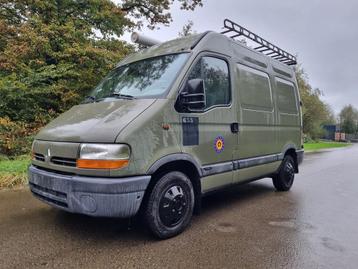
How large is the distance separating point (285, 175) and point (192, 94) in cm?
358

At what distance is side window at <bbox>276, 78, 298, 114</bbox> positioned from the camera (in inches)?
232

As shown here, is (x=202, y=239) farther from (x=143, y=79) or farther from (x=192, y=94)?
(x=143, y=79)

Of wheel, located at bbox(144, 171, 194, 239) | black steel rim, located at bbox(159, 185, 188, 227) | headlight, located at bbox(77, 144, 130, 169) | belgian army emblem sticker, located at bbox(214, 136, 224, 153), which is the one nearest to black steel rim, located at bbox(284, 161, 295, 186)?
belgian army emblem sticker, located at bbox(214, 136, 224, 153)

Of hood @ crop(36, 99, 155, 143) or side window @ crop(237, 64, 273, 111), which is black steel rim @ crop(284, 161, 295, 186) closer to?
side window @ crop(237, 64, 273, 111)

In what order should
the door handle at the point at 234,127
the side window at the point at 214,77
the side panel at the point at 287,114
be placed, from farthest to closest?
the side panel at the point at 287,114
the door handle at the point at 234,127
the side window at the point at 214,77

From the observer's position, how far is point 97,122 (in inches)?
128

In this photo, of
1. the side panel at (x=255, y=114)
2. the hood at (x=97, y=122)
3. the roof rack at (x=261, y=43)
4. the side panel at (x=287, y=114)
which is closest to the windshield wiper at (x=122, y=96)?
the hood at (x=97, y=122)

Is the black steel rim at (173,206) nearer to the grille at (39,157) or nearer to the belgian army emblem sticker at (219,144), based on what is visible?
the belgian army emblem sticker at (219,144)

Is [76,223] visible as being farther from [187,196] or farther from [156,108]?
[156,108]

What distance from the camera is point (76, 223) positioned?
3.94 m

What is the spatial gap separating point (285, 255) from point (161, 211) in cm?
141

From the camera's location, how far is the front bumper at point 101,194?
2955 mm

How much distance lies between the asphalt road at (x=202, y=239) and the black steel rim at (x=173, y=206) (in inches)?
9.6

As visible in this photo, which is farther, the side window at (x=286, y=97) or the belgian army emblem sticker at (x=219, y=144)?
the side window at (x=286, y=97)
